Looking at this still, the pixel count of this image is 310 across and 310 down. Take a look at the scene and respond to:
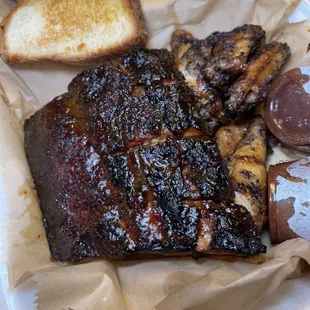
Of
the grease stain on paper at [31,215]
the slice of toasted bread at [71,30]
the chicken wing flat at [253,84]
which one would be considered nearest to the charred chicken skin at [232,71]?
the chicken wing flat at [253,84]

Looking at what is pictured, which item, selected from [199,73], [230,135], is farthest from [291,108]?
[199,73]

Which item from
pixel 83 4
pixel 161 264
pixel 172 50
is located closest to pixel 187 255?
pixel 161 264

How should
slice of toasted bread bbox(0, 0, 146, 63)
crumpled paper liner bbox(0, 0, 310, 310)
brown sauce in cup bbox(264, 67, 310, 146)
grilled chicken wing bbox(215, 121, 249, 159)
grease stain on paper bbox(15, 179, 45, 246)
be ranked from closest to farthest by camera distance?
crumpled paper liner bbox(0, 0, 310, 310) → grease stain on paper bbox(15, 179, 45, 246) → brown sauce in cup bbox(264, 67, 310, 146) → grilled chicken wing bbox(215, 121, 249, 159) → slice of toasted bread bbox(0, 0, 146, 63)

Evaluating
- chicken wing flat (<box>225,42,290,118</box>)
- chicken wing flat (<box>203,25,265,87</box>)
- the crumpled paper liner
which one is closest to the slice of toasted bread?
the crumpled paper liner

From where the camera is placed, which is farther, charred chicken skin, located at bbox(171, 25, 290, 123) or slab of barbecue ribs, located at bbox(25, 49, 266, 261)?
charred chicken skin, located at bbox(171, 25, 290, 123)

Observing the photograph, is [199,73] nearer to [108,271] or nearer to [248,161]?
[248,161]

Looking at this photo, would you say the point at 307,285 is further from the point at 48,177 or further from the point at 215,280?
the point at 48,177

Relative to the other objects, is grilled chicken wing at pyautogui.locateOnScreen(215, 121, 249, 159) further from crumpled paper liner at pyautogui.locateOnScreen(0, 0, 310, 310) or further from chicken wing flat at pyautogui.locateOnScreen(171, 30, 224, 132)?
crumpled paper liner at pyautogui.locateOnScreen(0, 0, 310, 310)

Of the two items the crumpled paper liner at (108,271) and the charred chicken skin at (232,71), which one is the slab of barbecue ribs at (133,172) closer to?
the crumpled paper liner at (108,271)
